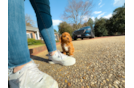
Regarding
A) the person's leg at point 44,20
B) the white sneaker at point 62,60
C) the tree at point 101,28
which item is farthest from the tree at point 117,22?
the person's leg at point 44,20

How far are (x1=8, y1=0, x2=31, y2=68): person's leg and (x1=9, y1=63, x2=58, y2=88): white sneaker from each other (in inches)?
2.8

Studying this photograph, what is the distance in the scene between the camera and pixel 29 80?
1.52ft

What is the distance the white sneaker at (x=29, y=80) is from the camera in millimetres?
435

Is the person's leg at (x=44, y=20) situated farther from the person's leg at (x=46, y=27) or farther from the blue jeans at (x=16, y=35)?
the blue jeans at (x=16, y=35)

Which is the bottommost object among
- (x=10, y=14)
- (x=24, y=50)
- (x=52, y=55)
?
(x=52, y=55)

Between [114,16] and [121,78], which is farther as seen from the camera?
[114,16]

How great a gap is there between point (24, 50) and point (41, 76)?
25cm

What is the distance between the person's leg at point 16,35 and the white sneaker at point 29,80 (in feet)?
0.24

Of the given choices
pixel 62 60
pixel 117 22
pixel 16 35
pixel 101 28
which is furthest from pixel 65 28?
pixel 16 35

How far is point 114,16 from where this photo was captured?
11.7m

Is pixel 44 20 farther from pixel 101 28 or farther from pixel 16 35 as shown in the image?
pixel 101 28

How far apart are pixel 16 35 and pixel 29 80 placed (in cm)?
35
